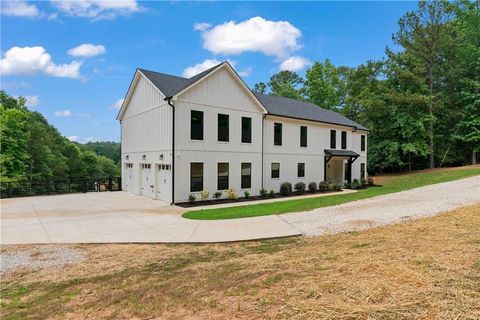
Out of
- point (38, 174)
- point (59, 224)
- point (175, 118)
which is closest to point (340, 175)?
point (175, 118)

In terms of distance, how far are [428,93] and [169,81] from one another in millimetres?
28523

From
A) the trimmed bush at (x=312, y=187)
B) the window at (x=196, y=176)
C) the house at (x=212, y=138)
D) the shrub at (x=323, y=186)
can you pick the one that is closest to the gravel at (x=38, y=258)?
the house at (x=212, y=138)

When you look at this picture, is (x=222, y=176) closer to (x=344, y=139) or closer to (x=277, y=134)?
(x=277, y=134)

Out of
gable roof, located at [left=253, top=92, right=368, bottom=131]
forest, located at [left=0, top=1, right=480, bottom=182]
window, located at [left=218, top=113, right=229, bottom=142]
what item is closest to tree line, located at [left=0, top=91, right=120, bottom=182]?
forest, located at [left=0, top=1, right=480, bottom=182]

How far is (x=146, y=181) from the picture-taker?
19.0 meters

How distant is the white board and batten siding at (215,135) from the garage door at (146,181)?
11.2 feet

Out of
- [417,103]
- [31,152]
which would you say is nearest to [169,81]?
[417,103]

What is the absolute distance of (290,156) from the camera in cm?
2131

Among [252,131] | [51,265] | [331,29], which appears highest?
[331,29]

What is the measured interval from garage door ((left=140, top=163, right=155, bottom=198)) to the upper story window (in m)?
4.15

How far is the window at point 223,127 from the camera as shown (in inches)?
679

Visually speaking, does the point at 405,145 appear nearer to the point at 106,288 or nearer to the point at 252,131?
the point at 252,131

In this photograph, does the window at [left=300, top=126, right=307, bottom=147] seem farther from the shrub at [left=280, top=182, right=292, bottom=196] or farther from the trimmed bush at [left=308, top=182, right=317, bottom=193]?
the shrub at [left=280, top=182, right=292, bottom=196]

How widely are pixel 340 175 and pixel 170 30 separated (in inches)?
736
